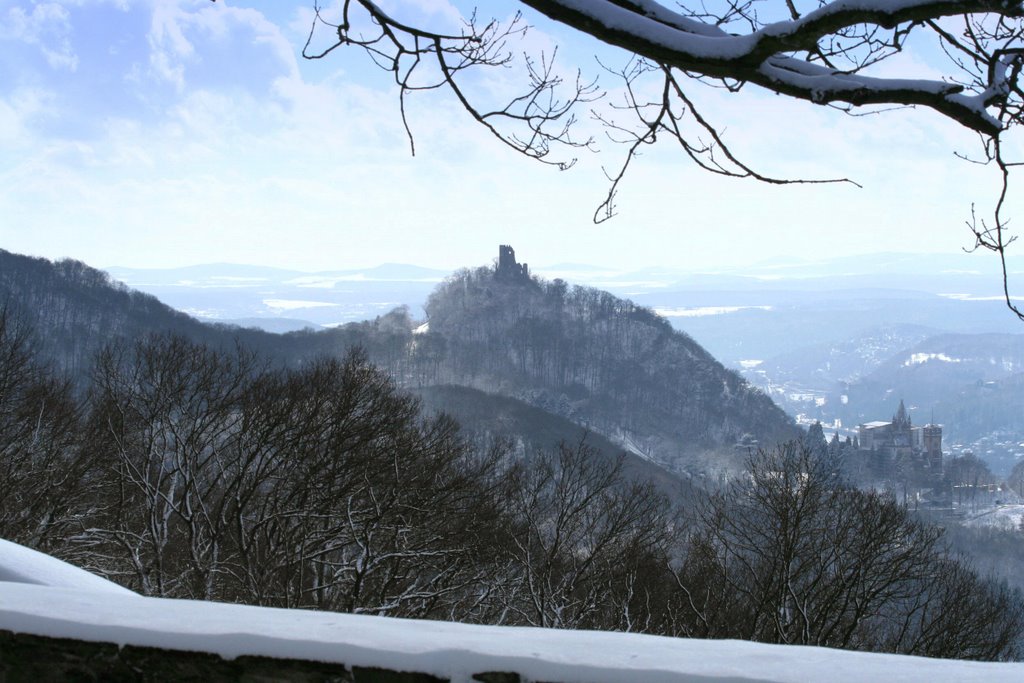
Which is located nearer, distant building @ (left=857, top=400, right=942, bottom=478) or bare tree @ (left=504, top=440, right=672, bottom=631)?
bare tree @ (left=504, top=440, right=672, bottom=631)

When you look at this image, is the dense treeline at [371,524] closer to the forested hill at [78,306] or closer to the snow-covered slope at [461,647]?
the snow-covered slope at [461,647]

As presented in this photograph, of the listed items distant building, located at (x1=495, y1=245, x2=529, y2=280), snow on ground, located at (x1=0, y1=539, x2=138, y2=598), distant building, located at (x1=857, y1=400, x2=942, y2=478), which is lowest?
distant building, located at (x1=857, y1=400, x2=942, y2=478)

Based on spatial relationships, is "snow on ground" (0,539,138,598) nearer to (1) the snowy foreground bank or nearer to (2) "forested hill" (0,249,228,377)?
(1) the snowy foreground bank

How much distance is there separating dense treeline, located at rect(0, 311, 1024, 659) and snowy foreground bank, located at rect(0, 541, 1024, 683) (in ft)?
32.2

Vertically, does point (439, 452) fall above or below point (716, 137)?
below

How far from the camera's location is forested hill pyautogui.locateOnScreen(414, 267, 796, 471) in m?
120

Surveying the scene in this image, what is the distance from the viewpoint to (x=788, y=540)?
570 inches

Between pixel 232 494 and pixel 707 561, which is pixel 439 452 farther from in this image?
pixel 707 561

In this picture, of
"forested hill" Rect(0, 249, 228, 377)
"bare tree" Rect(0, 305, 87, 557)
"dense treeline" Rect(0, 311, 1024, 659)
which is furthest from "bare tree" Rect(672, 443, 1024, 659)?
"forested hill" Rect(0, 249, 228, 377)

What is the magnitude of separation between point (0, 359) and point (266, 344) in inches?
2882

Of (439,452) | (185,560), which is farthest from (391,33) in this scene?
(439,452)

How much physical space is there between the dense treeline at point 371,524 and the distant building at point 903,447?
92.7 metres

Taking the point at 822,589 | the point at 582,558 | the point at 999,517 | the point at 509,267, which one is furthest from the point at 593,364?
the point at 822,589

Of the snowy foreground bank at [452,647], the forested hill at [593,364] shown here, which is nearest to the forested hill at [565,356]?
the forested hill at [593,364]
